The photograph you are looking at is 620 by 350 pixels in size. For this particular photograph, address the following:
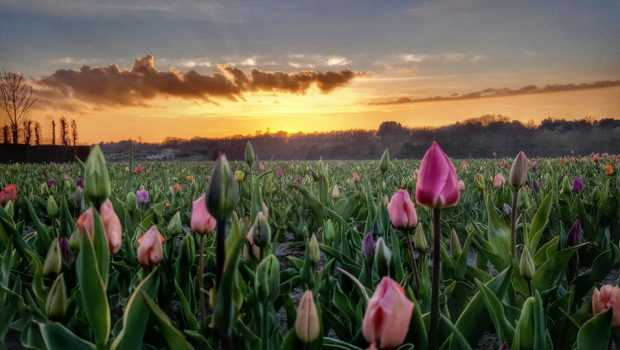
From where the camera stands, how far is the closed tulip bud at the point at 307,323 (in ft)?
3.19

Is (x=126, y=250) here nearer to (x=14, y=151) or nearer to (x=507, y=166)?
(x=507, y=166)

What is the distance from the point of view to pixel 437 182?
115 cm

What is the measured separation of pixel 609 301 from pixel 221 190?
1.05m

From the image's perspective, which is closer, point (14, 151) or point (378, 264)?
point (378, 264)

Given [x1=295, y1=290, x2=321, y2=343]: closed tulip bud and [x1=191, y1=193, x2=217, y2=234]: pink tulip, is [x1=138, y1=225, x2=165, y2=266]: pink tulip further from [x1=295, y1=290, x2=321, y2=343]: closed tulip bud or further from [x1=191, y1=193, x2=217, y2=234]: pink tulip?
[x1=295, y1=290, x2=321, y2=343]: closed tulip bud

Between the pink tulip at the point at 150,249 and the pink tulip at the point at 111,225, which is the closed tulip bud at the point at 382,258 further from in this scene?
the pink tulip at the point at 111,225

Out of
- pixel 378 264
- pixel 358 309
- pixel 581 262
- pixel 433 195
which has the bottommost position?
pixel 581 262

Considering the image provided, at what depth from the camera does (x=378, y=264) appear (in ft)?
4.79

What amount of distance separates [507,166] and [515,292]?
7.80m

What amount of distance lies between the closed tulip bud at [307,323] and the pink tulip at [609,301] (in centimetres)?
77

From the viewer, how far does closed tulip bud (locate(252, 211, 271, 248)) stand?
148 cm

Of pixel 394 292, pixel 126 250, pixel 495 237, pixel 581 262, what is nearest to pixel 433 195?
pixel 394 292

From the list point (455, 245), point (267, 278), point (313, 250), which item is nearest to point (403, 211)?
point (313, 250)

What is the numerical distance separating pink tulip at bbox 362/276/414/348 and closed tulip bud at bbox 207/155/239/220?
310mm
